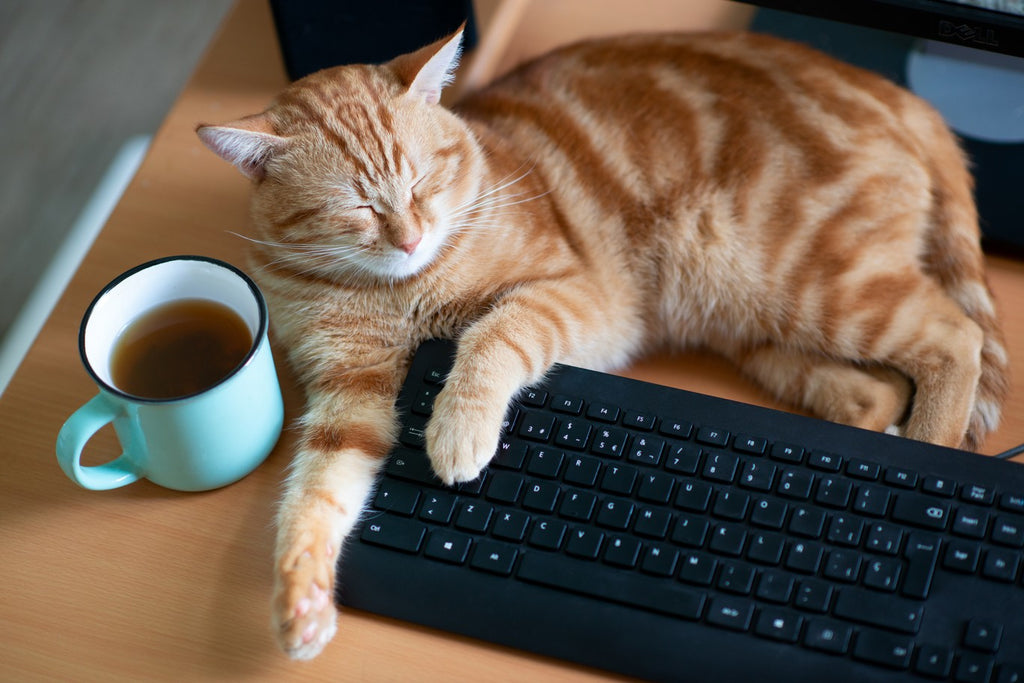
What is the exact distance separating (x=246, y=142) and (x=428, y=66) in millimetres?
205

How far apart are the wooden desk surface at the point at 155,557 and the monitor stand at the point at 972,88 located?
2.8 inches

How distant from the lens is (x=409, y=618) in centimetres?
82

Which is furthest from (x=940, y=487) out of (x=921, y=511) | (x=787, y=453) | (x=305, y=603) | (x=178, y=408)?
(x=178, y=408)

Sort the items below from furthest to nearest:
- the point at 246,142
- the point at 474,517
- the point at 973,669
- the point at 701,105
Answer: the point at 701,105 < the point at 246,142 < the point at 474,517 < the point at 973,669

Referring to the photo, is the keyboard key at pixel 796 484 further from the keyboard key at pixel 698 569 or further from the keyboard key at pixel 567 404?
the keyboard key at pixel 567 404

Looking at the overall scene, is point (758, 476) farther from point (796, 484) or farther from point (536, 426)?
point (536, 426)

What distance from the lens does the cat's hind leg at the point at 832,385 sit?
101 cm

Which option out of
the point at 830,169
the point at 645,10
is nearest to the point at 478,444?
the point at 830,169

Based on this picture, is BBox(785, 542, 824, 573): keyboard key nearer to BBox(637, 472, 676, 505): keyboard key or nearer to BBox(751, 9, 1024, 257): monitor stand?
BBox(637, 472, 676, 505): keyboard key

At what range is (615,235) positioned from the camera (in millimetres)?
1153

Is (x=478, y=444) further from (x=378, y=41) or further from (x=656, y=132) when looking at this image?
(x=378, y=41)

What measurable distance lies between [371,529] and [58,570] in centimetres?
29

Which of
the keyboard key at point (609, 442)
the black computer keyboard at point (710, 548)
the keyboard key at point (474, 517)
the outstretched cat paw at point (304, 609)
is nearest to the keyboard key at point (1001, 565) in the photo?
the black computer keyboard at point (710, 548)

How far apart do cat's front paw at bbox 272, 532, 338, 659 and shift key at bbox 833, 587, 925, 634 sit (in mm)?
424
